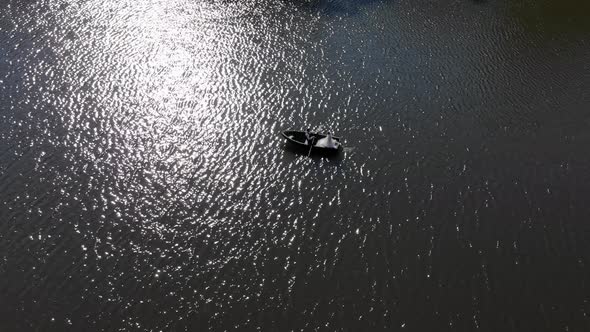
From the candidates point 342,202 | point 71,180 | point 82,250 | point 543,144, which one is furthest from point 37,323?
point 543,144

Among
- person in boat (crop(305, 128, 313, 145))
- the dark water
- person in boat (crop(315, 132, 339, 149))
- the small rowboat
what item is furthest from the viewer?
person in boat (crop(305, 128, 313, 145))

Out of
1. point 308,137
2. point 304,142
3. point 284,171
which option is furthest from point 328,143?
point 284,171

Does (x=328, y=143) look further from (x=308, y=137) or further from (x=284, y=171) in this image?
(x=284, y=171)

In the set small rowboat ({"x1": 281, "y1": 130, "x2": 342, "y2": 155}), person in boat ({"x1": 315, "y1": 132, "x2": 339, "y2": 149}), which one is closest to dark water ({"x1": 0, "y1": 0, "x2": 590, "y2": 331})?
small rowboat ({"x1": 281, "y1": 130, "x2": 342, "y2": 155})

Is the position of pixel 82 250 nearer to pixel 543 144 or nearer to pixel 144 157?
pixel 144 157

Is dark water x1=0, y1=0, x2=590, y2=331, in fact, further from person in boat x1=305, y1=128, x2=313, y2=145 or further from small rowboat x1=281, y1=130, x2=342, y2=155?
person in boat x1=305, y1=128, x2=313, y2=145

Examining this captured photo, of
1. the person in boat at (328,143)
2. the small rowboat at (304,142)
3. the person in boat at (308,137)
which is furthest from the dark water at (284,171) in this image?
the person in boat at (308,137)

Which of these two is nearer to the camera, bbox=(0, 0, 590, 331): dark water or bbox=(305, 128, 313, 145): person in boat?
bbox=(0, 0, 590, 331): dark water
